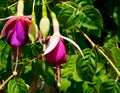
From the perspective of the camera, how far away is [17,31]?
2.90ft

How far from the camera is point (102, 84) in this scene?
102cm

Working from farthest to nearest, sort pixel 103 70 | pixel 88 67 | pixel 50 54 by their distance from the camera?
pixel 103 70, pixel 88 67, pixel 50 54

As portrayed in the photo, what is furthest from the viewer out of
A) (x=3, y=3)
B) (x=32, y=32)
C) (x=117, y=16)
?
(x=117, y=16)

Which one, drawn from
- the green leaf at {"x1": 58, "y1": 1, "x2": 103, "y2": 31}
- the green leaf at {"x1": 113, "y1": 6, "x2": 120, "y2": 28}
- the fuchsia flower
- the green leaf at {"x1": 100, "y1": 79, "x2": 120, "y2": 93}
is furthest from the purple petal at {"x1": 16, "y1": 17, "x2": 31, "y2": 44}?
the green leaf at {"x1": 113, "y1": 6, "x2": 120, "y2": 28}

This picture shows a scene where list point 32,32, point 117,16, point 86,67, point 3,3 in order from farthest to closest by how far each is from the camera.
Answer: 1. point 117,16
2. point 3,3
3. point 86,67
4. point 32,32

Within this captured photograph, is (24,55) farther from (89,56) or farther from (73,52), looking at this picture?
(89,56)

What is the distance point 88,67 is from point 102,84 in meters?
0.06

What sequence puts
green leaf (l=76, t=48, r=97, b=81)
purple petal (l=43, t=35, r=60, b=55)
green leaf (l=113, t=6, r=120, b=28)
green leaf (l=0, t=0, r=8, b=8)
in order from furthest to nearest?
1. green leaf (l=113, t=6, r=120, b=28)
2. green leaf (l=0, t=0, r=8, b=8)
3. green leaf (l=76, t=48, r=97, b=81)
4. purple petal (l=43, t=35, r=60, b=55)

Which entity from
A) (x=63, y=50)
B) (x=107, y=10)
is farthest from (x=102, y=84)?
(x=107, y=10)

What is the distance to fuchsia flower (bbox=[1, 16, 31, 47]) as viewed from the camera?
2.89 feet

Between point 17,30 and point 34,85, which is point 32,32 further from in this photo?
point 34,85

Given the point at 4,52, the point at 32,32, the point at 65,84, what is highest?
the point at 32,32

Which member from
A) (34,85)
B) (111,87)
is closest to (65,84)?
(34,85)

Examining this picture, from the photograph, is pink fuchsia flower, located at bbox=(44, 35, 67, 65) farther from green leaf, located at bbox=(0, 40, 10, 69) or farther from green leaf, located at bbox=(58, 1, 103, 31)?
green leaf, located at bbox=(0, 40, 10, 69)
